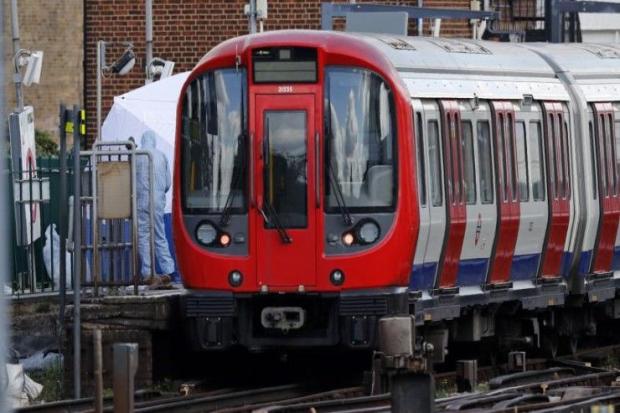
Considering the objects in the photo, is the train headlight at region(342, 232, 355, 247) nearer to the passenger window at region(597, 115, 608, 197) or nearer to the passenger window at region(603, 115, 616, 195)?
the passenger window at region(597, 115, 608, 197)

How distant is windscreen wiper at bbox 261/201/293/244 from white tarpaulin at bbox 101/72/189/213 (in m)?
6.32

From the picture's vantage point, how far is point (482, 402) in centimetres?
1126

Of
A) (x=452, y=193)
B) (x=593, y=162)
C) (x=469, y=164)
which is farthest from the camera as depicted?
(x=593, y=162)

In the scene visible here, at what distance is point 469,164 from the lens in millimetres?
14586

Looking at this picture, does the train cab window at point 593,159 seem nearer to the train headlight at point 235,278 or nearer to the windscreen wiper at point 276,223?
the windscreen wiper at point 276,223

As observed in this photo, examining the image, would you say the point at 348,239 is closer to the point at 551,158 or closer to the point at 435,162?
the point at 435,162

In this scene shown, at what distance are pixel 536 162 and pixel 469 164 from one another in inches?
57.2

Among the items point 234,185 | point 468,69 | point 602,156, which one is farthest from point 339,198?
point 602,156

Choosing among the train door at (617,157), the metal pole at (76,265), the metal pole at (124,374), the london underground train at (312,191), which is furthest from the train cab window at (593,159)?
the metal pole at (124,374)

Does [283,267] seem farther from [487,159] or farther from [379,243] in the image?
[487,159]

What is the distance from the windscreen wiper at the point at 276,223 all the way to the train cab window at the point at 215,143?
19cm

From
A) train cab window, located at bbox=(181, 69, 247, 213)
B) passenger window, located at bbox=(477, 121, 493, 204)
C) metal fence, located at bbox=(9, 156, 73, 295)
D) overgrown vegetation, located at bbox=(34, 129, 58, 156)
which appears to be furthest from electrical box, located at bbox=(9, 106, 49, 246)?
overgrown vegetation, located at bbox=(34, 129, 58, 156)

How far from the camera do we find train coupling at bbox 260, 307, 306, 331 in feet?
42.2

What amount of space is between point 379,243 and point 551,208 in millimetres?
3435
